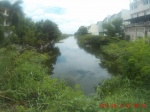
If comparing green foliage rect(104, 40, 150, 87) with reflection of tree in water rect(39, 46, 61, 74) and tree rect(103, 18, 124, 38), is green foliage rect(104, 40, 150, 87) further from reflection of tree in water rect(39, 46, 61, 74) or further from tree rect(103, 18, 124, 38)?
tree rect(103, 18, 124, 38)

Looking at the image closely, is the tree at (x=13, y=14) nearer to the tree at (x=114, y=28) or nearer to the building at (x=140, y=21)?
the tree at (x=114, y=28)

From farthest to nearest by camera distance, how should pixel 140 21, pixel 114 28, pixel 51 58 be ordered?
1. pixel 140 21
2. pixel 114 28
3. pixel 51 58

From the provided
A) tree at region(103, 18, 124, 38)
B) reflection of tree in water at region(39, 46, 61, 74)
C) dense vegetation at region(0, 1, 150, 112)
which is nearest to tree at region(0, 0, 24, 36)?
reflection of tree in water at region(39, 46, 61, 74)

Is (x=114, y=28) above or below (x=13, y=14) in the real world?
below

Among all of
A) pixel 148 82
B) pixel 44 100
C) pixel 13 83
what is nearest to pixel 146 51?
pixel 148 82

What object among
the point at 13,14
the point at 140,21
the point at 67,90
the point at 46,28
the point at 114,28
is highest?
the point at 13,14

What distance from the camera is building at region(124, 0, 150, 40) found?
2928 cm

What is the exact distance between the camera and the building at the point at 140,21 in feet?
96.1

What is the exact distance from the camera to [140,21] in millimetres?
38688

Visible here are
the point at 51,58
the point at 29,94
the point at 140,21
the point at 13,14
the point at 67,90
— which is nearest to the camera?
the point at 29,94

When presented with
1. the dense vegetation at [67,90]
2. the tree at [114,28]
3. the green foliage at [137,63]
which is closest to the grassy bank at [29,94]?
the dense vegetation at [67,90]

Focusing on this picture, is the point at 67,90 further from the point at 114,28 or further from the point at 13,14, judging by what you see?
the point at 114,28

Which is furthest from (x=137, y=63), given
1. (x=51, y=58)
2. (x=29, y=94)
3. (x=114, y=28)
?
(x=114, y=28)

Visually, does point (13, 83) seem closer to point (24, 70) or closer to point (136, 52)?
point (24, 70)
